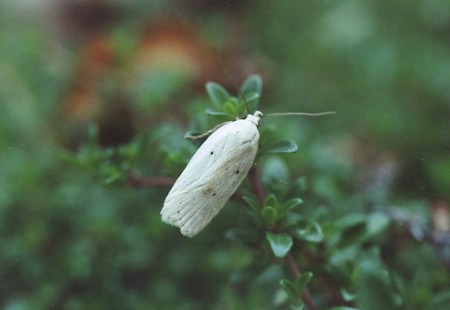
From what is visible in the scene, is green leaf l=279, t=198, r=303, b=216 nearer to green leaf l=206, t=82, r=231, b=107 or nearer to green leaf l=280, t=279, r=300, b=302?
green leaf l=280, t=279, r=300, b=302

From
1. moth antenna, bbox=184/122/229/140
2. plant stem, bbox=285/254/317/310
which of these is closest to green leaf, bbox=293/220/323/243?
plant stem, bbox=285/254/317/310

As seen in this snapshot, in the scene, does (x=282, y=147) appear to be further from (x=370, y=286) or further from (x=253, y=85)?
(x=370, y=286)

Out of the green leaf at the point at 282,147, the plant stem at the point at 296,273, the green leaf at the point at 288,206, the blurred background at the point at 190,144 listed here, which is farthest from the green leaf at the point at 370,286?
the green leaf at the point at 282,147

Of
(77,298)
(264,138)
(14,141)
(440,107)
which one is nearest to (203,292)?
(77,298)

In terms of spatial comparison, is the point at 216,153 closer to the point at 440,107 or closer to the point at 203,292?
the point at 203,292

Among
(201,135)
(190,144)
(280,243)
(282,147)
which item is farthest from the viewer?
(190,144)

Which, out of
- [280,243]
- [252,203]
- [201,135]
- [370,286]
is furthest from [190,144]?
[370,286]
